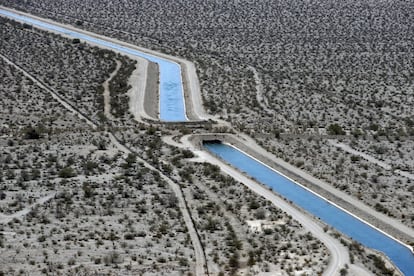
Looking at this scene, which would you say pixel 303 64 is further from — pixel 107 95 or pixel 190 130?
pixel 190 130

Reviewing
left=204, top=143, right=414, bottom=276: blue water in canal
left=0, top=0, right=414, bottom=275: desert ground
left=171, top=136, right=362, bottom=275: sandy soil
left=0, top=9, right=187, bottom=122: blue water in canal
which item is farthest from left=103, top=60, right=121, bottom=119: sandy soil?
left=204, top=143, right=414, bottom=276: blue water in canal

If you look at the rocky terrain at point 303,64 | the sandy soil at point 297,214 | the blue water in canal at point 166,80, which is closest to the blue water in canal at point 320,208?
the sandy soil at point 297,214

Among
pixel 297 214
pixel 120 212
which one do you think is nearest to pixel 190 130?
pixel 297 214

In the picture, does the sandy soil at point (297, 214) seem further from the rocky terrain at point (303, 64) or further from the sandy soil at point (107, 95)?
the sandy soil at point (107, 95)

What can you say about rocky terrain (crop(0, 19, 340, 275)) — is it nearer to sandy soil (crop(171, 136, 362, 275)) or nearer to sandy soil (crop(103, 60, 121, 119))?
sandy soil (crop(171, 136, 362, 275))

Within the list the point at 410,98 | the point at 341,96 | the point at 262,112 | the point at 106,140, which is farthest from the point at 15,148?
the point at 410,98

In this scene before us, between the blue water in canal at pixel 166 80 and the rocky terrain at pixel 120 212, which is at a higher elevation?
the rocky terrain at pixel 120 212
